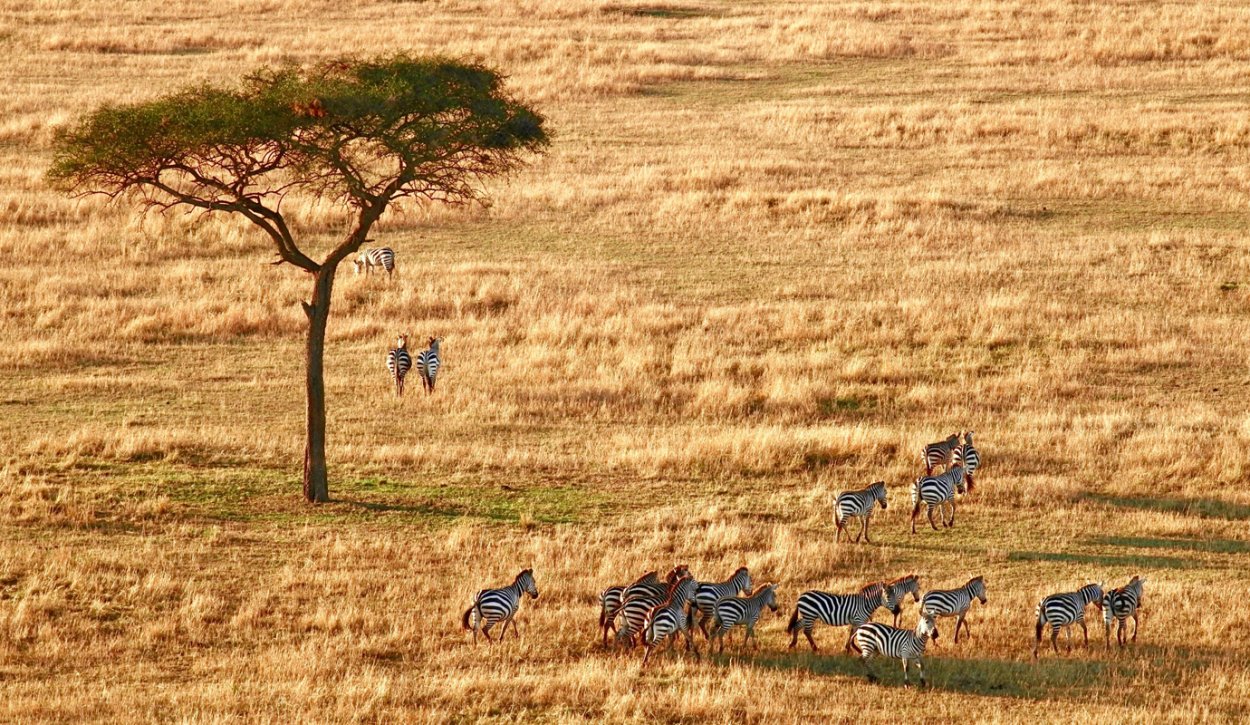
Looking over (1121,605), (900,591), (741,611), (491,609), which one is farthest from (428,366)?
(1121,605)

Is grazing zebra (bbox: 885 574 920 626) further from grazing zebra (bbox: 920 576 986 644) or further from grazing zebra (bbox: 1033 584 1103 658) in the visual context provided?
grazing zebra (bbox: 1033 584 1103 658)

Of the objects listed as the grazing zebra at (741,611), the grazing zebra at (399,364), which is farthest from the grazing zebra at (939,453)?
the grazing zebra at (399,364)

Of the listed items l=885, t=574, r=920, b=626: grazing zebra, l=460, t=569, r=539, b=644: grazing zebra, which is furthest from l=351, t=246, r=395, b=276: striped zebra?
l=885, t=574, r=920, b=626: grazing zebra

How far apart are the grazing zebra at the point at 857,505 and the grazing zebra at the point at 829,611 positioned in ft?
11.1

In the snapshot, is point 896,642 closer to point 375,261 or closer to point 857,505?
point 857,505

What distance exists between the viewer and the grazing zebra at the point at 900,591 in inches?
675

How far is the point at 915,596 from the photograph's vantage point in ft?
57.4

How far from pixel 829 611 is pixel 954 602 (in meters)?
1.39

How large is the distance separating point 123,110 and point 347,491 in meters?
6.43

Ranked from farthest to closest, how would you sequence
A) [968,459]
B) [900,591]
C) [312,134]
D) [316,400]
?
[312,134]
[316,400]
[968,459]
[900,591]

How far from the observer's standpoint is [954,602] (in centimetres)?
1684

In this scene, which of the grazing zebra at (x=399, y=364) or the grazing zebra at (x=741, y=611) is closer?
the grazing zebra at (x=741, y=611)

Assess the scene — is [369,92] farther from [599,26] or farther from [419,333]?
[599,26]

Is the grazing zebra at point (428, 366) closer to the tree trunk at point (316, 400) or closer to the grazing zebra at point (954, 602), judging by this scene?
the tree trunk at point (316, 400)
